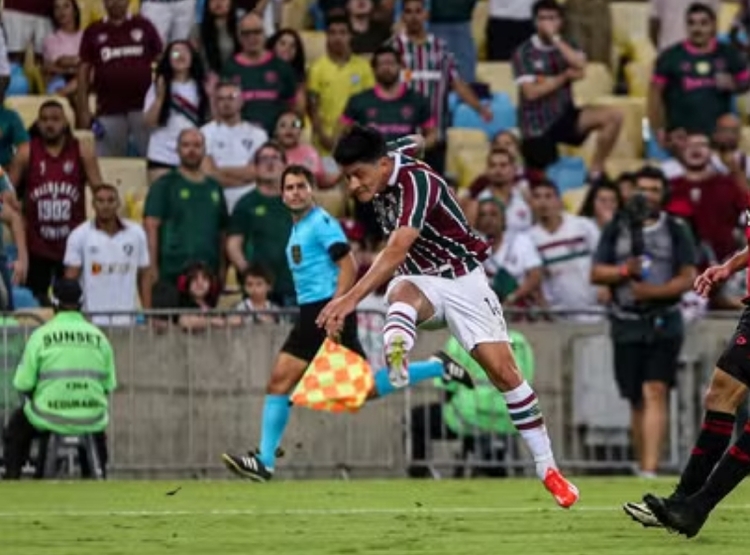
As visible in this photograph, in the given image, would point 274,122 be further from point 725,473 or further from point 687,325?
point 725,473

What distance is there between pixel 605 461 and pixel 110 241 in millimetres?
4357

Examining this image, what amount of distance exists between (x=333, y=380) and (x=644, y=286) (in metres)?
3.33

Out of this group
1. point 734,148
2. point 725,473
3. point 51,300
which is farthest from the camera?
point 734,148

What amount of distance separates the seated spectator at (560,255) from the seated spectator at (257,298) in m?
2.68

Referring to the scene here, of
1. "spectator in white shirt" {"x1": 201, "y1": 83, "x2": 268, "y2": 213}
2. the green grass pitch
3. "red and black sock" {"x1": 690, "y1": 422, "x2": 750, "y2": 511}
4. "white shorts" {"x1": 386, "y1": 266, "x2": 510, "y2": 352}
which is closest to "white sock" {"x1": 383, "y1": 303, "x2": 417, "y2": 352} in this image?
"white shorts" {"x1": 386, "y1": 266, "x2": 510, "y2": 352}

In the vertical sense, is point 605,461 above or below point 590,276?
below

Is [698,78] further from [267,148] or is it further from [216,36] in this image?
[267,148]

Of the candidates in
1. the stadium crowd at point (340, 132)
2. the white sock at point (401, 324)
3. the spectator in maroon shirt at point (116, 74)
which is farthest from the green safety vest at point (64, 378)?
the white sock at point (401, 324)

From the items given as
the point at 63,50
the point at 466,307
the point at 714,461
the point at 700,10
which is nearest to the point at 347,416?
the point at 63,50

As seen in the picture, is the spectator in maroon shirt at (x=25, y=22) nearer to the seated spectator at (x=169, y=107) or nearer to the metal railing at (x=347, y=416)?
the seated spectator at (x=169, y=107)

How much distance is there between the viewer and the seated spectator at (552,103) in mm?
A: 23672

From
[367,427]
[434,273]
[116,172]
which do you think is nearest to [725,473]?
[434,273]

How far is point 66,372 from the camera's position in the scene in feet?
62.2

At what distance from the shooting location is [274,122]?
74.9ft
